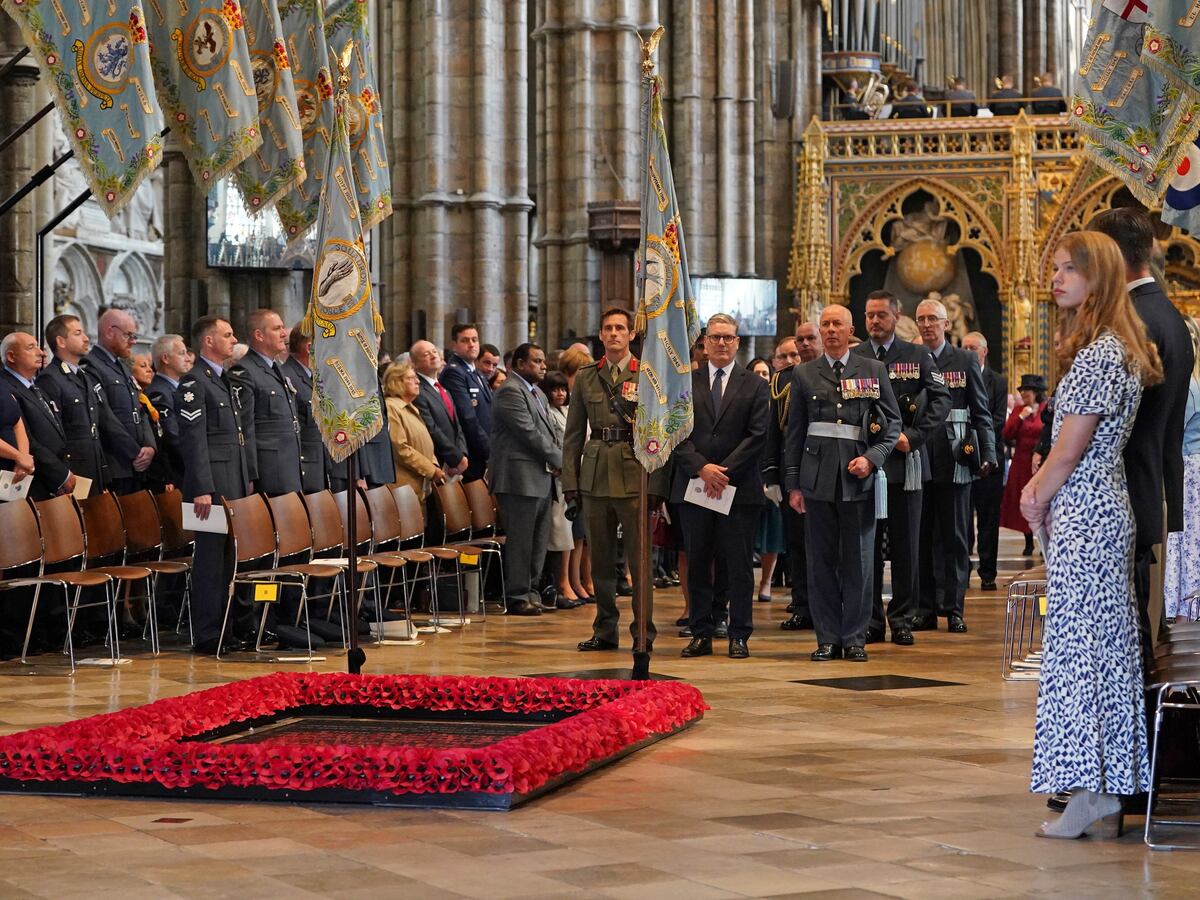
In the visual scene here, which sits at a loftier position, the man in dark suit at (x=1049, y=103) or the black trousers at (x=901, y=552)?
the man in dark suit at (x=1049, y=103)

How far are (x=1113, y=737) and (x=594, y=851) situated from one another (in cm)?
142

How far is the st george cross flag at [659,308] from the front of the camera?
7.77 metres

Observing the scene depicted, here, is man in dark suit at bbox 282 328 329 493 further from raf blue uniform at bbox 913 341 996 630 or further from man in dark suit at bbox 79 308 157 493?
raf blue uniform at bbox 913 341 996 630

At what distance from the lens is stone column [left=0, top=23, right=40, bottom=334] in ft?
43.0

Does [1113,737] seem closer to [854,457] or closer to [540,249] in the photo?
[854,457]

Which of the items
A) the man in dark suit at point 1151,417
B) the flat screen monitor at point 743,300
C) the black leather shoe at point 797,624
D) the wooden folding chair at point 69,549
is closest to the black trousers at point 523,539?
the black leather shoe at point 797,624

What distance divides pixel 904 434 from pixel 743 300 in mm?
15983

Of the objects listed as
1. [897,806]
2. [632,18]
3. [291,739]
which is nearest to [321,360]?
[291,739]

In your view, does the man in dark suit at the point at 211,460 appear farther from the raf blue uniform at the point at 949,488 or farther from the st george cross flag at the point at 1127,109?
the st george cross flag at the point at 1127,109

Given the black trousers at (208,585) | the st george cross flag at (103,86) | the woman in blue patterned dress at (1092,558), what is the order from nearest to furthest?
1. the woman in blue patterned dress at (1092,558)
2. the st george cross flag at (103,86)
3. the black trousers at (208,585)

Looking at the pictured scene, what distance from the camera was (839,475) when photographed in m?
9.01

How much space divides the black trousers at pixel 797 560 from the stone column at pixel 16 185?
5467mm

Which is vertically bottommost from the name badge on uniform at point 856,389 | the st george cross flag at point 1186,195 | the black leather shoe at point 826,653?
the black leather shoe at point 826,653

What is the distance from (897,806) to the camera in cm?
539
